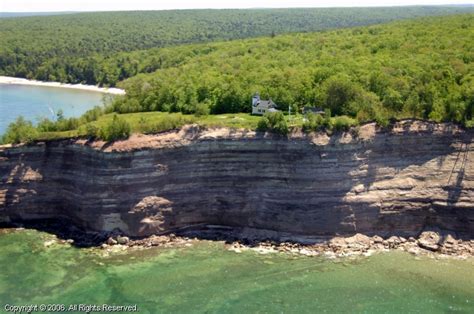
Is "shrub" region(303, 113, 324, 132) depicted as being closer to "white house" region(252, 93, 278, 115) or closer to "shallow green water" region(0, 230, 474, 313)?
"white house" region(252, 93, 278, 115)

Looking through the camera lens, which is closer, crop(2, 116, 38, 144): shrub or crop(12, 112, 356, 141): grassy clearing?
crop(12, 112, 356, 141): grassy clearing

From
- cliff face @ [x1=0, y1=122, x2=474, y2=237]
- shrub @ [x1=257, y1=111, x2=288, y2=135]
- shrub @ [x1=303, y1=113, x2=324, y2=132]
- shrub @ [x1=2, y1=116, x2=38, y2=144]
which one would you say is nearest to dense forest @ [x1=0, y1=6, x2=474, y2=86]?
shrub @ [x1=2, y1=116, x2=38, y2=144]

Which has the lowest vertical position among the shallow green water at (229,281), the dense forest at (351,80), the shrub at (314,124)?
the shallow green water at (229,281)

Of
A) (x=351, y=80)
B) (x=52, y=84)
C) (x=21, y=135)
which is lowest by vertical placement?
(x=52, y=84)

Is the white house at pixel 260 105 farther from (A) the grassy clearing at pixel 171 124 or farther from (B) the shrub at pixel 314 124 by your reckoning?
(B) the shrub at pixel 314 124

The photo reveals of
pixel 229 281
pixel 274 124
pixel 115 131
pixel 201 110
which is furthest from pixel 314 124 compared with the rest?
pixel 115 131

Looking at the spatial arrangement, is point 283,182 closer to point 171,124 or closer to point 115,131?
point 171,124

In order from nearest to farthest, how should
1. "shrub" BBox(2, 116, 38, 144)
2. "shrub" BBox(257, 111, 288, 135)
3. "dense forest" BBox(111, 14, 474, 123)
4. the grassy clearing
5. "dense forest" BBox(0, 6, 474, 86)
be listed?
"shrub" BBox(257, 111, 288, 135), the grassy clearing, "shrub" BBox(2, 116, 38, 144), "dense forest" BBox(111, 14, 474, 123), "dense forest" BBox(0, 6, 474, 86)

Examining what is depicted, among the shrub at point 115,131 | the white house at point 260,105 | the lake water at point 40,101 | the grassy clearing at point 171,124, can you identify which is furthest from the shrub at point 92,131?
the lake water at point 40,101
